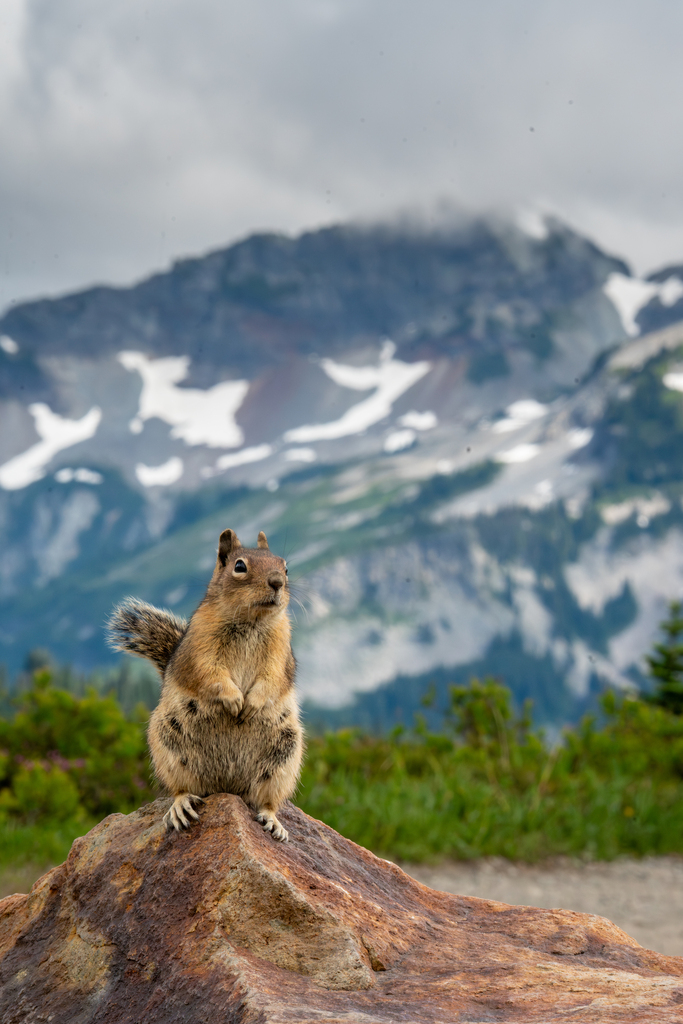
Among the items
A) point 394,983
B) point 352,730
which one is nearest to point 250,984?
point 394,983

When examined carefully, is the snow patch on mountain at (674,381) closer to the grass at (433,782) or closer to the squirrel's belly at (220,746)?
the grass at (433,782)

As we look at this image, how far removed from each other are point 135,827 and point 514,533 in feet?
483

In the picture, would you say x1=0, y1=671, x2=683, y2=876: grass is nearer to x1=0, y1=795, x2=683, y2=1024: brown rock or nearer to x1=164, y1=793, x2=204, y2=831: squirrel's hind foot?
x1=0, y1=795, x2=683, y2=1024: brown rock

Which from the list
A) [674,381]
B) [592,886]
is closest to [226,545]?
[592,886]

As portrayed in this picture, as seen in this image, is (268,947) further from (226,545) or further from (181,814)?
(226,545)

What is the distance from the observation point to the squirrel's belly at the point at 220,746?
13.3 ft

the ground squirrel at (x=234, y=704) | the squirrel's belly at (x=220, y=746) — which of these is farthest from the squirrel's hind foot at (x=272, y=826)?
the squirrel's belly at (x=220, y=746)

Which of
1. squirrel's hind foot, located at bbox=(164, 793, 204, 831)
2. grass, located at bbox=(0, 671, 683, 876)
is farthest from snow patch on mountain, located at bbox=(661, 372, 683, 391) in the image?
squirrel's hind foot, located at bbox=(164, 793, 204, 831)

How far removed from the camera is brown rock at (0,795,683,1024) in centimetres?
310

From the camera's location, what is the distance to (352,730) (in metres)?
12.5

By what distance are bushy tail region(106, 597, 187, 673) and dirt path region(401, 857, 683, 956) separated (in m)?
5.20

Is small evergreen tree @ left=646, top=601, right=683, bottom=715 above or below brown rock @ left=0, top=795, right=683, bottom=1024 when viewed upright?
above

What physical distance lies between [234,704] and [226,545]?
0.84 meters

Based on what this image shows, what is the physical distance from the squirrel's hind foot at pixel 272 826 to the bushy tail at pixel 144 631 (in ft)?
3.20
